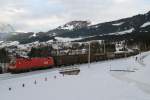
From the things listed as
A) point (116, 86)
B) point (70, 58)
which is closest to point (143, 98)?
Result: point (116, 86)

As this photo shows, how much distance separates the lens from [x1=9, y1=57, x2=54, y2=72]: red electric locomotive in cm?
6091

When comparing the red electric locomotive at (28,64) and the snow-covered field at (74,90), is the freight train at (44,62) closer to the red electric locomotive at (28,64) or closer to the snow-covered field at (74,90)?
the red electric locomotive at (28,64)

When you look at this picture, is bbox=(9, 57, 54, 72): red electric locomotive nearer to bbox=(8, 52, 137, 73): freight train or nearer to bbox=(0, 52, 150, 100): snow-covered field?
bbox=(8, 52, 137, 73): freight train

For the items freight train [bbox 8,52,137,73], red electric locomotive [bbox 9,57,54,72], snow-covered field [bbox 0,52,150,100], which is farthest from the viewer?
freight train [bbox 8,52,137,73]

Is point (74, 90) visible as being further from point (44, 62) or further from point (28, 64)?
point (44, 62)

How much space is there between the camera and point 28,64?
63.8m

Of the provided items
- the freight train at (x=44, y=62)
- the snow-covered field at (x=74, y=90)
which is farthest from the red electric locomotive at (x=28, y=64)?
the snow-covered field at (x=74, y=90)

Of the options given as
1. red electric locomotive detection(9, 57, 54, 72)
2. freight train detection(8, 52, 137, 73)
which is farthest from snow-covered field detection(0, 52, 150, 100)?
freight train detection(8, 52, 137, 73)

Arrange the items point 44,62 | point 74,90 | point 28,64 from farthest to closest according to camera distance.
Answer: point 44,62 < point 28,64 < point 74,90

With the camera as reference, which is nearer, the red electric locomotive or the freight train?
the red electric locomotive

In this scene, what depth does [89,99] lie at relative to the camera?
32.6m

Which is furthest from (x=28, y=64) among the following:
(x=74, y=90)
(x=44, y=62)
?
(x=74, y=90)

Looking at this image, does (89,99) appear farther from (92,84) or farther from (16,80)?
(16,80)

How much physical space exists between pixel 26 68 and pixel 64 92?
27.3 metres
